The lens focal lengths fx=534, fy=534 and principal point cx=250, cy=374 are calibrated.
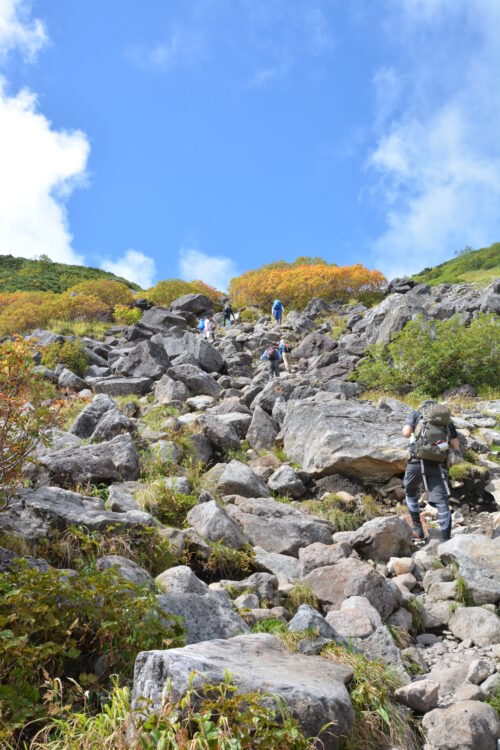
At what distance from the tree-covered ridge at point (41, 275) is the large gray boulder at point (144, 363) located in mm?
36234

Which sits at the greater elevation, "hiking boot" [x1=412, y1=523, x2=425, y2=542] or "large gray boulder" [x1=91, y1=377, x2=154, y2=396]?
"large gray boulder" [x1=91, y1=377, x2=154, y2=396]

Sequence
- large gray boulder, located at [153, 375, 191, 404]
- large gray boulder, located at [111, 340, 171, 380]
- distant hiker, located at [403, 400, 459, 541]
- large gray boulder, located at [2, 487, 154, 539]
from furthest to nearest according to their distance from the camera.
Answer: large gray boulder, located at [111, 340, 171, 380] < large gray boulder, located at [153, 375, 191, 404] < distant hiker, located at [403, 400, 459, 541] < large gray boulder, located at [2, 487, 154, 539]

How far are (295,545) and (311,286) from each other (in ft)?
98.3

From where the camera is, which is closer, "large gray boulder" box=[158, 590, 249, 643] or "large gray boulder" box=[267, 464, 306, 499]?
"large gray boulder" box=[158, 590, 249, 643]

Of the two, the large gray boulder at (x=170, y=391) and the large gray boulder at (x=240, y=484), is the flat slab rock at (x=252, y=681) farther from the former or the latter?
the large gray boulder at (x=170, y=391)

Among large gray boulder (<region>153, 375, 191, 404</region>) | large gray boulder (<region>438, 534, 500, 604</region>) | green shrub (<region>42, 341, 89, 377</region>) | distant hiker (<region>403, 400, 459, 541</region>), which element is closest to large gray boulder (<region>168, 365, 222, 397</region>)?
large gray boulder (<region>153, 375, 191, 404</region>)

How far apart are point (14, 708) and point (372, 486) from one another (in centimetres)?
744

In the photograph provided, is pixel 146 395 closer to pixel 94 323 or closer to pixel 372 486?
pixel 372 486

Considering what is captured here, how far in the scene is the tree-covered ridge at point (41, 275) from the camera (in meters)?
55.2

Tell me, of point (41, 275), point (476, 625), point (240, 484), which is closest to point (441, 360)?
point (240, 484)

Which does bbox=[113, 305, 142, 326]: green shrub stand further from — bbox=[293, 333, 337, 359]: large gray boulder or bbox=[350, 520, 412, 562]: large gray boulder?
bbox=[350, 520, 412, 562]: large gray boulder

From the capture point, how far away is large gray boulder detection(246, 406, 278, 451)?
11508 millimetres

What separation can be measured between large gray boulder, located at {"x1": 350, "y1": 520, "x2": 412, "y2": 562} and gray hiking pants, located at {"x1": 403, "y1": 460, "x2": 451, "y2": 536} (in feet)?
2.20

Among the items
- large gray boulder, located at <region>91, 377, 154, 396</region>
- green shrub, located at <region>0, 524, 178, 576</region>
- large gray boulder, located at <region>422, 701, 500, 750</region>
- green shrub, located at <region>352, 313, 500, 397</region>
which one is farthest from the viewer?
large gray boulder, located at <region>91, 377, 154, 396</region>
